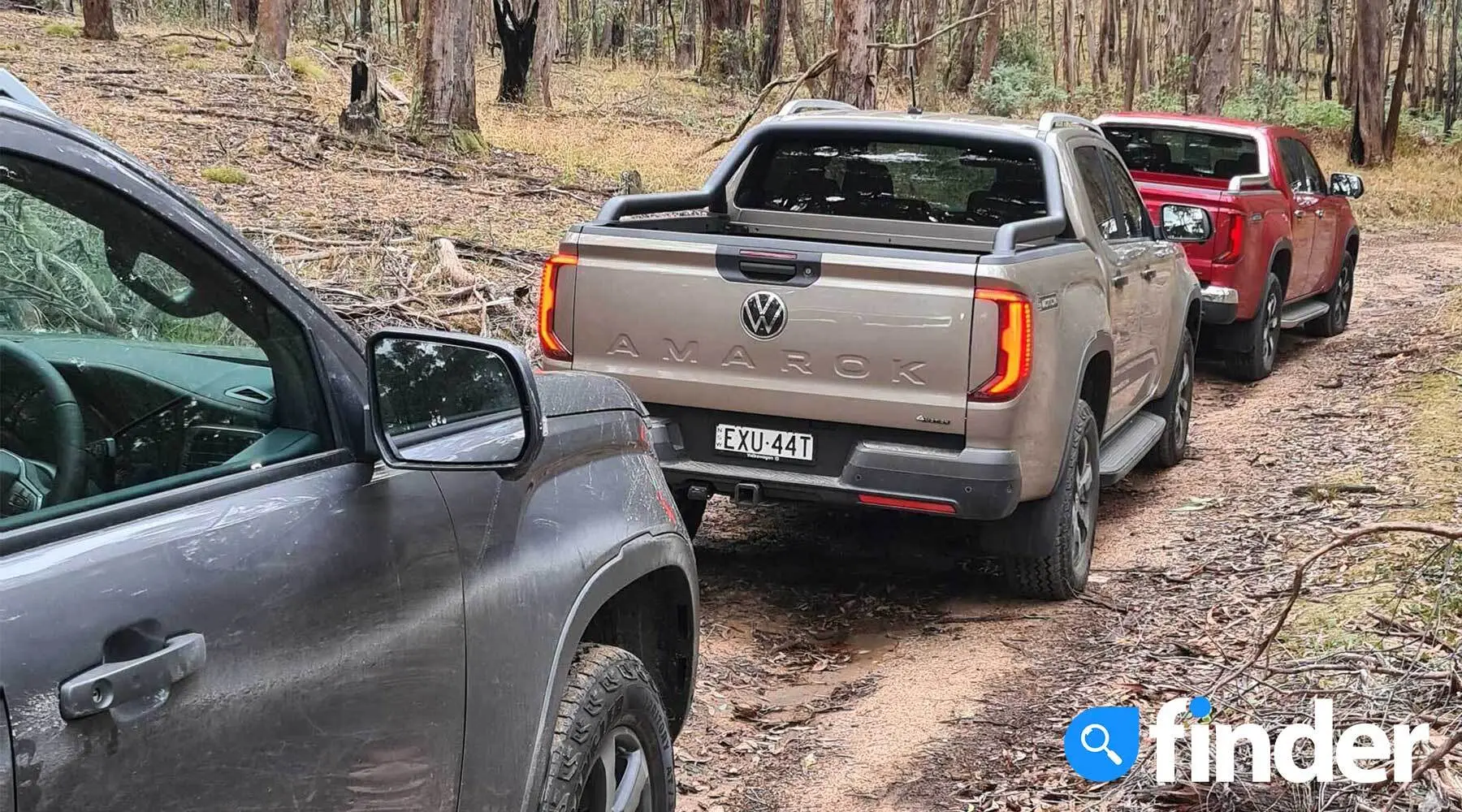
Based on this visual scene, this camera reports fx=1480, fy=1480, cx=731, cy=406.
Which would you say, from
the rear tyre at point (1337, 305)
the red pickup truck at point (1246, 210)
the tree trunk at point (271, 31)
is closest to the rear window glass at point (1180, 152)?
the red pickup truck at point (1246, 210)

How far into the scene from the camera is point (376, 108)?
53.9 ft

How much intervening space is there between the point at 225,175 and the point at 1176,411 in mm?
8334

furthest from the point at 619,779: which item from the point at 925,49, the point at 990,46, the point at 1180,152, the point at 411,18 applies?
the point at 925,49

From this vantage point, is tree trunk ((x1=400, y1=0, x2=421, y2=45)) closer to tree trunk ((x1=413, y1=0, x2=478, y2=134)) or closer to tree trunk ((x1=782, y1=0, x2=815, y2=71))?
tree trunk ((x1=782, y1=0, x2=815, y2=71))

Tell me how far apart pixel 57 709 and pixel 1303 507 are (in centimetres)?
637

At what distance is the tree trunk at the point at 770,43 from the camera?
3172 centimetres

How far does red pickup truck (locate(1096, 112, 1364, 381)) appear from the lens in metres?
9.98

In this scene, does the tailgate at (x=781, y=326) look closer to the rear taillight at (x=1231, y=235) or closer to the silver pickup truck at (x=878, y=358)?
the silver pickup truck at (x=878, y=358)

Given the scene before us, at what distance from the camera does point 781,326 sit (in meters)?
5.31

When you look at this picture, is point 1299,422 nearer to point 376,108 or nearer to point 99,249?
point 99,249

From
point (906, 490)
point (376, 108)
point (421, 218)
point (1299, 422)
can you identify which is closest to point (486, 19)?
point (376, 108)

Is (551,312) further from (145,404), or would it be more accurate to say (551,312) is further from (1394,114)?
(1394,114)

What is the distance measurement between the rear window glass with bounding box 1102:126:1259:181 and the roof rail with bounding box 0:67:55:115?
32.7 ft

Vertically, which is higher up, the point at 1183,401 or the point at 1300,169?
the point at 1300,169
